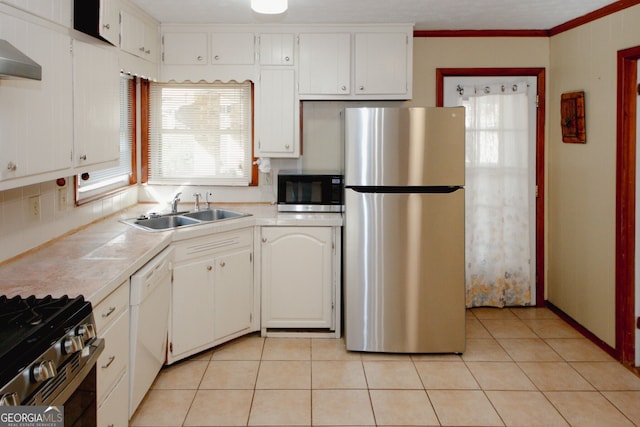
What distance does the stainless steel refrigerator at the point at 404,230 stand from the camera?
3.72 m

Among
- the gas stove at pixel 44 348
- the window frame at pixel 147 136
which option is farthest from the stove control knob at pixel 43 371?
the window frame at pixel 147 136

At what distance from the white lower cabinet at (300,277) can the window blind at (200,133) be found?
900mm

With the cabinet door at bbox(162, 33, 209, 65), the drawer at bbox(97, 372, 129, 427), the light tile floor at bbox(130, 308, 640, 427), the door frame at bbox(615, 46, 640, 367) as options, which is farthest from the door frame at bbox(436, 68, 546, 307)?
the drawer at bbox(97, 372, 129, 427)

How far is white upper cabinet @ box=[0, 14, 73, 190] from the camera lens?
222cm

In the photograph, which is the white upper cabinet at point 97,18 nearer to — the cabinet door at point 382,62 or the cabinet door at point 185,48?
the cabinet door at point 185,48

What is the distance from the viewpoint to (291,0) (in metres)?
3.69

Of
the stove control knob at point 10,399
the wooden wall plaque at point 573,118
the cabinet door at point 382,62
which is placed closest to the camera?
the stove control knob at point 10,399

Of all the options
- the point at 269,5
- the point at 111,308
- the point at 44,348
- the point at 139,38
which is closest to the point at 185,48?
the point at 139,38

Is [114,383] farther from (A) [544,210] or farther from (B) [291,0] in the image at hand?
(A) [544,210]

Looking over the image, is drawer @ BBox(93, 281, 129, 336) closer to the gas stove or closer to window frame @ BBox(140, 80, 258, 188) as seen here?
the gas stove

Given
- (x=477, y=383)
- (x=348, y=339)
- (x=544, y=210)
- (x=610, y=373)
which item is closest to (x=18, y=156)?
(x=348, y=339)

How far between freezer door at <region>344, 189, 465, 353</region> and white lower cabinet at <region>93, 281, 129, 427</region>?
5.20 ft

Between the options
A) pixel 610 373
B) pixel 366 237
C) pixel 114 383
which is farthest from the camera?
pixel 366 237

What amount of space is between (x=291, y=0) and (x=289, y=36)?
0.65m
